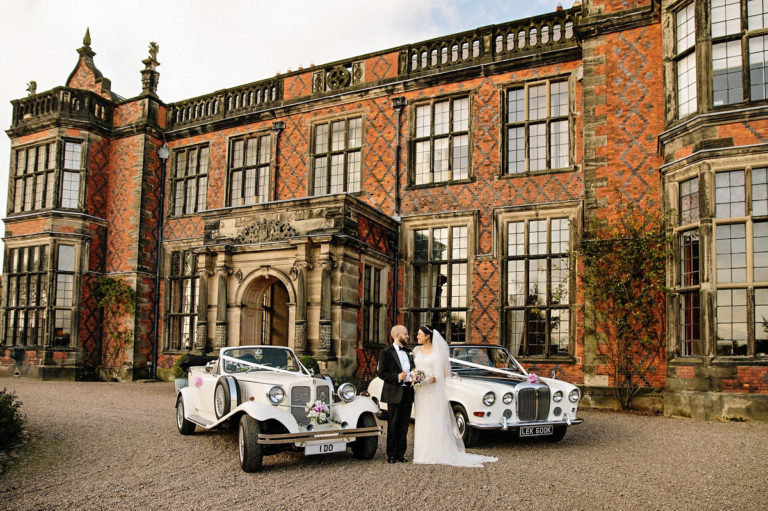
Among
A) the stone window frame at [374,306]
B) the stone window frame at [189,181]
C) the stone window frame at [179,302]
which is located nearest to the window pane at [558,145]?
the stone window frame at [374,306]

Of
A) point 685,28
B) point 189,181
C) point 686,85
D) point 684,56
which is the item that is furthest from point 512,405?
point 189,181

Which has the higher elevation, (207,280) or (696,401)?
(207,280)

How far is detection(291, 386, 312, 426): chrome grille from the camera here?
7617 mm

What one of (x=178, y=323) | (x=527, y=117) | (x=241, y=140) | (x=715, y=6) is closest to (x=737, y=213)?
(x=715, y=6)

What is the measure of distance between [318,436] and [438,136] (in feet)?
35.0

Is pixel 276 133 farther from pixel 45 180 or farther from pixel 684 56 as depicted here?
pixel 684 56

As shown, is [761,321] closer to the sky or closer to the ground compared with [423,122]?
closer to the ground

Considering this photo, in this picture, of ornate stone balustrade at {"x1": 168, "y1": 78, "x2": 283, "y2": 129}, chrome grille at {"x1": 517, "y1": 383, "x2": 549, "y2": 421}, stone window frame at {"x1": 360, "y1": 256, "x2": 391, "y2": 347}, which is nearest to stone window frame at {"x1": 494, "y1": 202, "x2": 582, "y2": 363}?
stone window frame at {"x1": 360, "y1": 256, "x2": 391, "y2": 347}

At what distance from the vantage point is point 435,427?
7.78m

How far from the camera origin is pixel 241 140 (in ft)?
63.9

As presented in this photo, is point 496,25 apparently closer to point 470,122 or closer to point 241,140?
point 470,122

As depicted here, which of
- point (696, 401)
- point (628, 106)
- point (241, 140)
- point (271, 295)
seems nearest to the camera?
point (696, 401)

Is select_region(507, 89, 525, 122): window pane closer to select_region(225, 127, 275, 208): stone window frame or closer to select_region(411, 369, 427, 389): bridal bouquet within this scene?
select_region(225, 127, 275, 208): stone window frame

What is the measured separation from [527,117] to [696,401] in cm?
734
